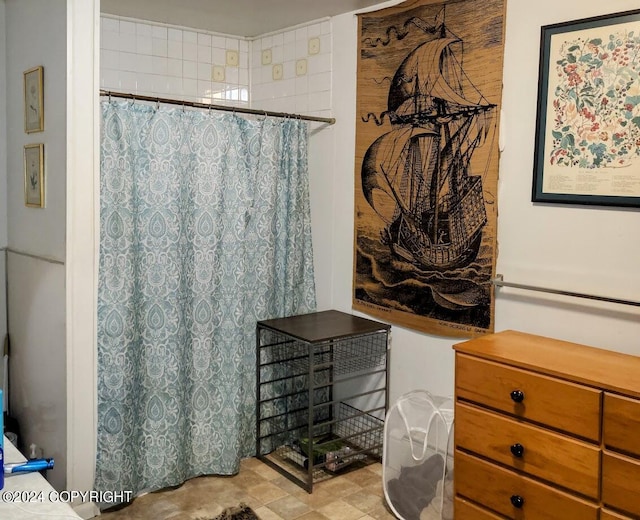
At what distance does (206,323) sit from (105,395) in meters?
0.55

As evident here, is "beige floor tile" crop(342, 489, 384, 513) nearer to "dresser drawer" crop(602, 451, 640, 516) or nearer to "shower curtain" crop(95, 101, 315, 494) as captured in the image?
"shower curtain" crop(95, 101, 315, 494)

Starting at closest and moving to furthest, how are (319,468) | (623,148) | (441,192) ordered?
(623,148) → (441,192) → (319,468)

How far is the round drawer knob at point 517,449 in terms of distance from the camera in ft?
7.02

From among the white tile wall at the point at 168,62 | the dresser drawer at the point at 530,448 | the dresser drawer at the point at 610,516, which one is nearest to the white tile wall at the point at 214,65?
the white tile wall at the point at 168,62

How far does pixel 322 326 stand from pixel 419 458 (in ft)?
2.62

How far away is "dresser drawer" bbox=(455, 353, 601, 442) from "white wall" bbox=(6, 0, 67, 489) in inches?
62.1

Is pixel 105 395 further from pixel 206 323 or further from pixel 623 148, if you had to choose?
pixel 623 148

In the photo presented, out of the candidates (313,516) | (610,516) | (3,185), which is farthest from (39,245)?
(610,516)

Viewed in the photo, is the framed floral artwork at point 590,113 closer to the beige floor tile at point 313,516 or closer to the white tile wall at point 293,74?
the white tile wall at point 293,74

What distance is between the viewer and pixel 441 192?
9.43ft

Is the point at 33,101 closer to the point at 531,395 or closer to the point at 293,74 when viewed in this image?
the point at 293,74

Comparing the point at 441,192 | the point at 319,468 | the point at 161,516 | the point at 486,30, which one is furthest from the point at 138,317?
the point at 486,30

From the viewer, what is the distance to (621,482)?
6.26 ft

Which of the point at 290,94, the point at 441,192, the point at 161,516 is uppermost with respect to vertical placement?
the point at 290,94
